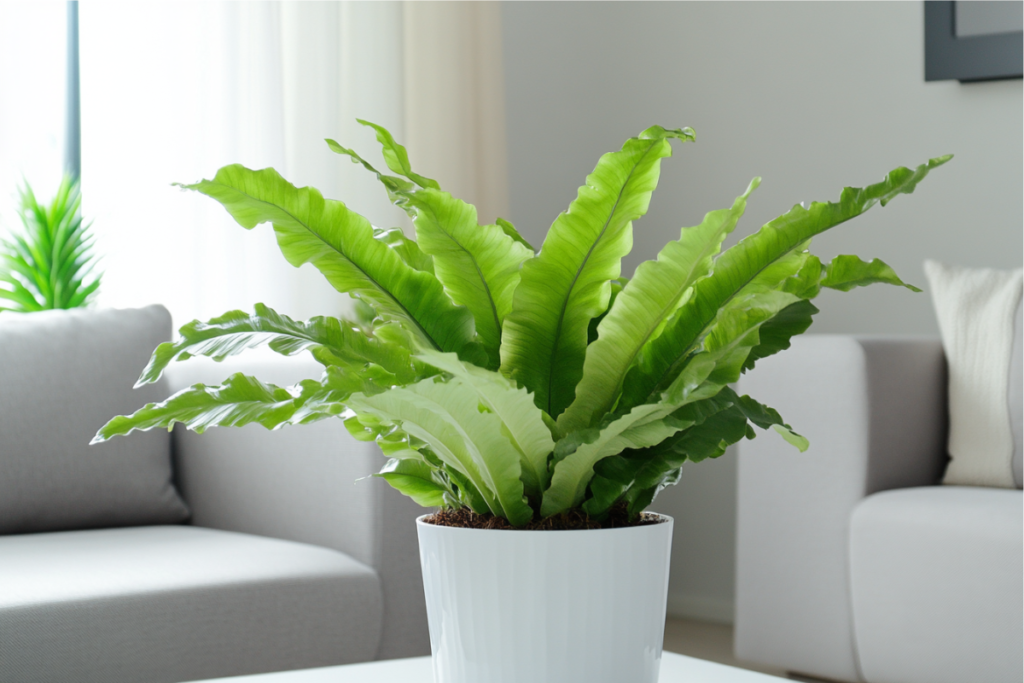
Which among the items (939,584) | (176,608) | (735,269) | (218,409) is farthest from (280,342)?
(939,584)

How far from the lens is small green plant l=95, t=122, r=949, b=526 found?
528 millimetres

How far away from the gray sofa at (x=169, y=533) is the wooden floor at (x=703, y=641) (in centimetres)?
121

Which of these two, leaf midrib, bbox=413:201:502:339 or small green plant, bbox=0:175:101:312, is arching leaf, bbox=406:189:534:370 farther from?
small green plant, bbox=0:175:101:312

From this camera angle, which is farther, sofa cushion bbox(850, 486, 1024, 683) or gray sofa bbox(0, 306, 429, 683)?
sofa cushion bbox(850, 486, 1024, 683)

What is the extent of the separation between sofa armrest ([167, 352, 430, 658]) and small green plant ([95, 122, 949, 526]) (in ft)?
2.76

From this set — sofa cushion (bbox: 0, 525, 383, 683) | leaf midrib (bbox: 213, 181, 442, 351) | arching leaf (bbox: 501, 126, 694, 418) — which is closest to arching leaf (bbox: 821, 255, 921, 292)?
arching leaf (bbox: 501, 126, 694, 418)

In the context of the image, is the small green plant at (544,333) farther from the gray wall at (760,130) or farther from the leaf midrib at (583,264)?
the gray wall at (760,130)

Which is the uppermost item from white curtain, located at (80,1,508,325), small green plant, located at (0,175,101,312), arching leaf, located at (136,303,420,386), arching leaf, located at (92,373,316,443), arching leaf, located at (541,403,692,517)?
white curtain, located at (80,1,508,325)

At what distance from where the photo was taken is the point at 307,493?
5.00ft

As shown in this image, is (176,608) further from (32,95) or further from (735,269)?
(32,95)

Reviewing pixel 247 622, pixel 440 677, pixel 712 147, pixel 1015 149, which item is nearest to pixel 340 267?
pixel 440 677

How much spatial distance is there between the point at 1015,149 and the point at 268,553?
2.03m

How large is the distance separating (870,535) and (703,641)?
1.03 meters

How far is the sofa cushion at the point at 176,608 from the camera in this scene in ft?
3.72
